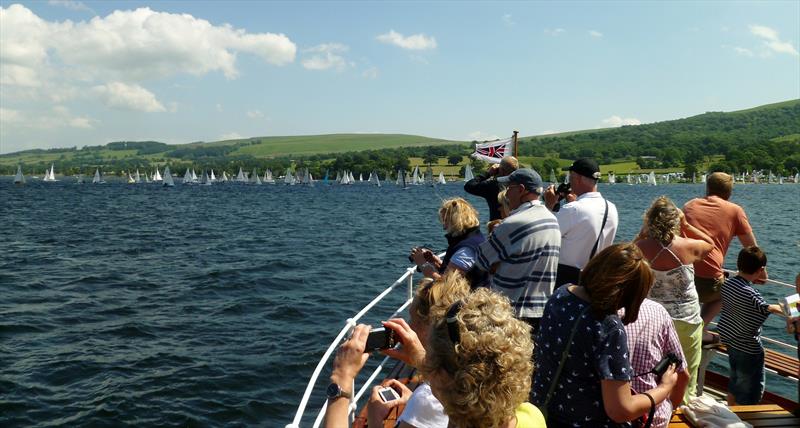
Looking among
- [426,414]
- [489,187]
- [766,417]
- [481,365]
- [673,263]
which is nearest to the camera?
[481,365]

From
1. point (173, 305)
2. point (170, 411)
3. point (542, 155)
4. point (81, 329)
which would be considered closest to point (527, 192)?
point (170, 411)

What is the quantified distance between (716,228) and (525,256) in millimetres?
2327

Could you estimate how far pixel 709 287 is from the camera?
17.1 ft

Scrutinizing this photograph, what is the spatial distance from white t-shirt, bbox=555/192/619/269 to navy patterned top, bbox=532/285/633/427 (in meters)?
1.78

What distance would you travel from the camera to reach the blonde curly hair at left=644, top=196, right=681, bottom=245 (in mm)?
3990

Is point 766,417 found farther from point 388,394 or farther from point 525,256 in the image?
point 388,394

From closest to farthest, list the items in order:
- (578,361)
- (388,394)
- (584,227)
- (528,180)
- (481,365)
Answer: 1. (481,365)
2. (578,361)
3. (388,394)
4. (528,180)
5. (584,227)

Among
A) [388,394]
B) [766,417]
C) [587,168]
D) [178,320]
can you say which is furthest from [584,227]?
[178,320]

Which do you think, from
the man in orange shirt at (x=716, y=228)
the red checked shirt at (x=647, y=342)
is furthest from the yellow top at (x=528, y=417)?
the man in orange shirt at (x=716, y=228)

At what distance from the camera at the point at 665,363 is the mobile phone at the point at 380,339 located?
1.42 meters

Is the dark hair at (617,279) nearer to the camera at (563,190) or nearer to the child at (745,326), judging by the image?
the child at (745,326)

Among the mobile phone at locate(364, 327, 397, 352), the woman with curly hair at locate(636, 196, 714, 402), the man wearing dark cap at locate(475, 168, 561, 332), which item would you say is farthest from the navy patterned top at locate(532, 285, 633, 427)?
the woman with curly hair at locate(636, 196, 714, 402)

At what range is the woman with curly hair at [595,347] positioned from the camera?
2.60 metres

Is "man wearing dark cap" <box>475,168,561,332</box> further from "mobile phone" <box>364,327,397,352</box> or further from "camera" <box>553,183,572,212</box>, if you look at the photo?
"mobile phone" <box>364,327,397,352</box>
